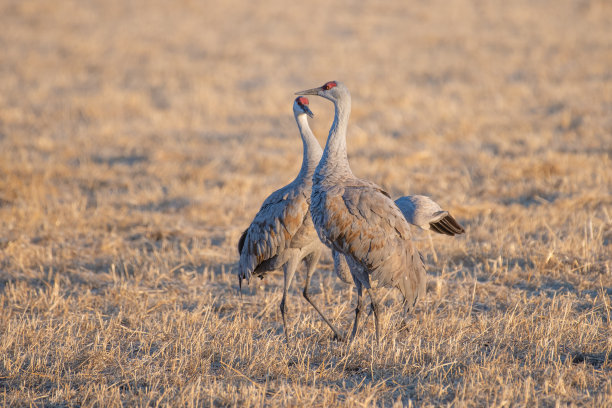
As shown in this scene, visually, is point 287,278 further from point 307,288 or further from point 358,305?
point 358,305

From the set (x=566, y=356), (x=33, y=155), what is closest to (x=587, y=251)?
(x=566, y=356)

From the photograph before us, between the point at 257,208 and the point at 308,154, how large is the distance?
294 cm

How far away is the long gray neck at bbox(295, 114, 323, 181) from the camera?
5.32 meters

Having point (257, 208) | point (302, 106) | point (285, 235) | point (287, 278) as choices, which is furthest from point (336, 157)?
point (257, 208)

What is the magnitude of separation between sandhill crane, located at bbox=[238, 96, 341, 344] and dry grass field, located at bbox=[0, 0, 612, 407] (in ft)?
1.48

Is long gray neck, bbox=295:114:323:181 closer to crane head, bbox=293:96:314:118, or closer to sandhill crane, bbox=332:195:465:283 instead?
crane head, bbox=293:96:314:118

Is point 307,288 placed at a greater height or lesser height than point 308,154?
lesser

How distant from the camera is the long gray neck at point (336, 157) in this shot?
491 centimetres

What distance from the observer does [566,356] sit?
4355 mm

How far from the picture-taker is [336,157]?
4961 millimetres

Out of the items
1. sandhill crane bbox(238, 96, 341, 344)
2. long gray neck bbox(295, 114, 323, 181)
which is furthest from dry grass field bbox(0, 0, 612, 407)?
long gray neck bbox(295, 114, 323, 181)

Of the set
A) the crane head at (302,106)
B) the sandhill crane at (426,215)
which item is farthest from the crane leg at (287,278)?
the crane head at (302,106)

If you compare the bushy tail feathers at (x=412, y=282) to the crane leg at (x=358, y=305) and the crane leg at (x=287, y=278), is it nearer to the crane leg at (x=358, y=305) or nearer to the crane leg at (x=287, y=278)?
the crane leg at (x=358, y=305)

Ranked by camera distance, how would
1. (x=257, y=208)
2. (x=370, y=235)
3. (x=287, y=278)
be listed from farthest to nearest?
1. (x=257, y=208)
2. (x=287, y=278)
3. (x=370, y=235)
